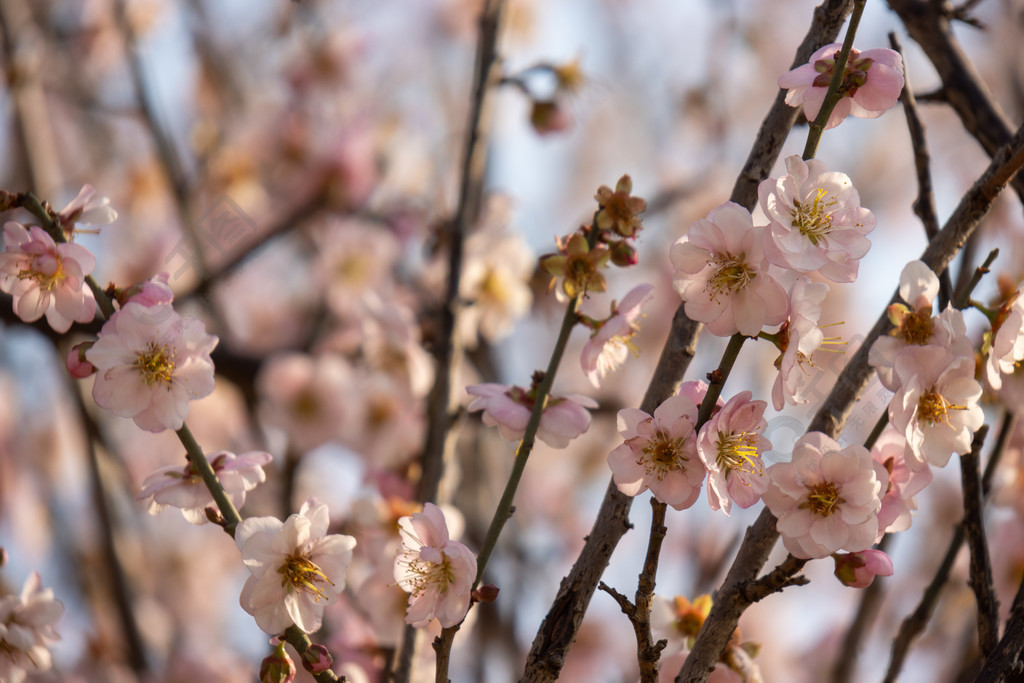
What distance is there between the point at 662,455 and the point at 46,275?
58cm

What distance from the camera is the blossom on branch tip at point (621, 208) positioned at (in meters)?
0.77

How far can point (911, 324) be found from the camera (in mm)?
739

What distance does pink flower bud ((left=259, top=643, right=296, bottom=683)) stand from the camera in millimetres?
767

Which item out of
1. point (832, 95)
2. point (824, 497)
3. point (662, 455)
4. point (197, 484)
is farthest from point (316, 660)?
point (832, 95)

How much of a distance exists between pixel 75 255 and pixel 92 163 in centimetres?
338

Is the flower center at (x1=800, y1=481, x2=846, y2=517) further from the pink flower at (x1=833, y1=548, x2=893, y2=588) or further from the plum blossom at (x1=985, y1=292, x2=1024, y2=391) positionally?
the plum blossom at (x1=985, y1=292, x2=1024, y2=391)

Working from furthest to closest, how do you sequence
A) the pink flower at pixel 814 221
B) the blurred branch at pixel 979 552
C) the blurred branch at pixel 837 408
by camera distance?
the blurred branch at pixel 979 552 < the blurred branch at pixel 837 408 < the pink flower at pixel 814 221

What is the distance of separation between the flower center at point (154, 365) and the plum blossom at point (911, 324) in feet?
2.08

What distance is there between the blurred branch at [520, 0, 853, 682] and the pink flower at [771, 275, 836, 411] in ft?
0.47

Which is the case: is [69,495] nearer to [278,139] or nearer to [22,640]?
[278,139]

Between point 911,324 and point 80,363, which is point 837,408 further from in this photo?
point 80,363

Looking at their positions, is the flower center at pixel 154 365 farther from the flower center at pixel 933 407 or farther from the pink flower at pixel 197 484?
the flower center at pixel 933 407

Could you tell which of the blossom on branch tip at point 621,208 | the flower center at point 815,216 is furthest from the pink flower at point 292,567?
the flower center at point 815,216

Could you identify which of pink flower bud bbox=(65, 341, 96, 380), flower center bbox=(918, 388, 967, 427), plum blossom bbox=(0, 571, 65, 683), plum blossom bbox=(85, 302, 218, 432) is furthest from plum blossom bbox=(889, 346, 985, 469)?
plum blossom bbox=(0, 571, 65, 683)
